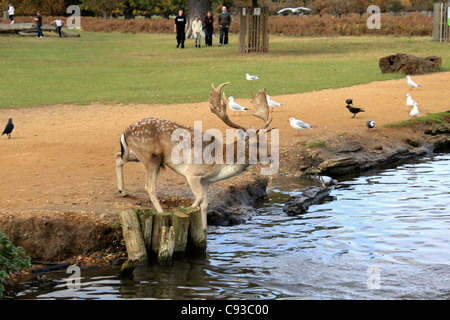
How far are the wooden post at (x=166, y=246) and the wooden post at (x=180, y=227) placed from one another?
0.16 m

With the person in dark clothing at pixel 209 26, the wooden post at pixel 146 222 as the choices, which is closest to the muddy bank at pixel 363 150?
the wooden post at pixel 146 222

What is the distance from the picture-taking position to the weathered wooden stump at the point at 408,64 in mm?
25703

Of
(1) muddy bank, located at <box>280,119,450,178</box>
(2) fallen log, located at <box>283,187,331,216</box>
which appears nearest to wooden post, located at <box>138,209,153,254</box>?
(2) fallen log, located at <box>283,187,331,216</box>

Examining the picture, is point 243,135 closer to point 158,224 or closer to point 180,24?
point 158,224

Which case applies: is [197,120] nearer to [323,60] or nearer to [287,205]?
[287,205]

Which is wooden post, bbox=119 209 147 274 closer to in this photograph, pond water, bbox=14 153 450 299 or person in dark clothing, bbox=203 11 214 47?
pond water, bbox=14 153 450 299

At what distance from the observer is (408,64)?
25.8 m

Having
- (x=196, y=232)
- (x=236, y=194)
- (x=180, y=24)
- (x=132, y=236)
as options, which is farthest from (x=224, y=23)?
(x=132, y=236)

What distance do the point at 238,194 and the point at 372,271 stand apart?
3.77 metres

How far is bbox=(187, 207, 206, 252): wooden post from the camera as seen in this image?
29.9 ft

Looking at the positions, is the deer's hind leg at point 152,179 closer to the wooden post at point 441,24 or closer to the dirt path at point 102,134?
the dirt path at point 102,134

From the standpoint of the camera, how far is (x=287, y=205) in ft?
37.9

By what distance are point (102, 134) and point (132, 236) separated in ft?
23.7

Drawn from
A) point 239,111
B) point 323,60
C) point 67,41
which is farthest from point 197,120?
point 67,41
